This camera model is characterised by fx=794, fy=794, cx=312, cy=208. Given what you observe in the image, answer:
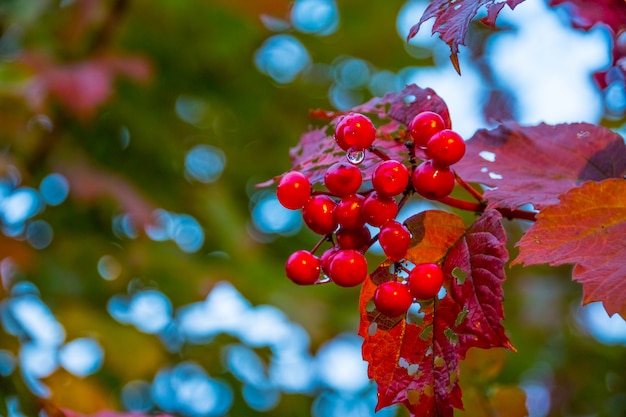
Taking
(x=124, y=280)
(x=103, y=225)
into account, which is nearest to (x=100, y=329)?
(x=124, y=280)

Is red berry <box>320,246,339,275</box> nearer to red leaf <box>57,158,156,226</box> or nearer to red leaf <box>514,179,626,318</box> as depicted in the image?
red leaf <box>514,179,626,318</box>

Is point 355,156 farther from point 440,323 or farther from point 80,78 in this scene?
point 80,78

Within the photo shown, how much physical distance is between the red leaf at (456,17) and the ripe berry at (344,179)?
131mm

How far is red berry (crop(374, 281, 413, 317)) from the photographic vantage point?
2.26ft

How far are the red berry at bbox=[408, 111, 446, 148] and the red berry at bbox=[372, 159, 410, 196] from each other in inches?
1.8

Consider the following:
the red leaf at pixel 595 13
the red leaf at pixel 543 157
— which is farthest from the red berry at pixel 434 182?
the red leaf at pixel 595 13

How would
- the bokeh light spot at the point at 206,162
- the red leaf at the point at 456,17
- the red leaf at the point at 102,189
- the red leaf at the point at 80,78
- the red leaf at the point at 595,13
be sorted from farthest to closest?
the bokeh light spot at the point at 206,162 < the red leaf at the point at 102,189 < the red leaf at the point at 80,78 < the red leaf at the point at 595,13 < the red leaf at the point at 456,17

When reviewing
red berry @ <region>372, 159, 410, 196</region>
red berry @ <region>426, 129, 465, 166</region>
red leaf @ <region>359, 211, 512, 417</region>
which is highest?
red berry @ <region>426, 129, 465, 166</region>

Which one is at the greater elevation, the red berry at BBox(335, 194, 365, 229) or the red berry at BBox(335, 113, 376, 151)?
the red berry at BBox(335, 113, 376, 151)

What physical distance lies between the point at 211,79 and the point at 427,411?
159 centimetres

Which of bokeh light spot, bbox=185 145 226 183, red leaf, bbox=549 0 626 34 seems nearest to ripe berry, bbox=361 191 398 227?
red leaf, bbox=549 0 626 34

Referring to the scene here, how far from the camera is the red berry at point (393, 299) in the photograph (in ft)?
2.26

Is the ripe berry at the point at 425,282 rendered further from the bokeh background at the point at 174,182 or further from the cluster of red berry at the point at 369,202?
the bokeh background at the point at 174,182

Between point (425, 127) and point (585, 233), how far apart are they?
17cm
